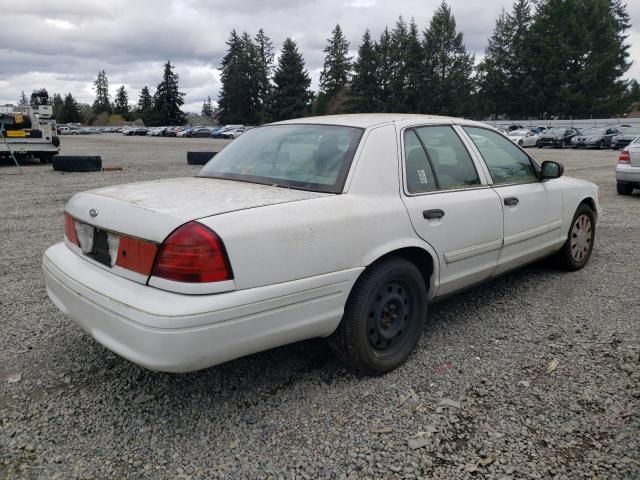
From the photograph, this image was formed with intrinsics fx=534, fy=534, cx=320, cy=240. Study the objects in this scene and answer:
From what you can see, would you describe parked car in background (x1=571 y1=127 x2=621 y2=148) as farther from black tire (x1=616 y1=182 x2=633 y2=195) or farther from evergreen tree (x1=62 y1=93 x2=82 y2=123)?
evergreen tree (x1=62 y1=93 x2=82 y2=123)

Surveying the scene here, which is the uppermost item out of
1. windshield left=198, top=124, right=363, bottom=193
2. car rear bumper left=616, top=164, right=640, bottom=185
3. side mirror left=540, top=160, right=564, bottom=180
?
windshield left=198, top=124, right=363, bottom=193

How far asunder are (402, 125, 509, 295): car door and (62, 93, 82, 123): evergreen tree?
130 metres

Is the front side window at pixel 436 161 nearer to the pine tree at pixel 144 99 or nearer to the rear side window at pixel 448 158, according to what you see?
the rear side window at pixel 448 158

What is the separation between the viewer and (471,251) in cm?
358

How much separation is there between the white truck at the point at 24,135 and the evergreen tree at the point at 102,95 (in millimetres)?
131157

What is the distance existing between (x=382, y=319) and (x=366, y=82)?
76.9 metres

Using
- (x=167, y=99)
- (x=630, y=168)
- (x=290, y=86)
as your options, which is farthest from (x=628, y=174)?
(x=167, y=99)

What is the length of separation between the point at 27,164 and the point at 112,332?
17203 mm

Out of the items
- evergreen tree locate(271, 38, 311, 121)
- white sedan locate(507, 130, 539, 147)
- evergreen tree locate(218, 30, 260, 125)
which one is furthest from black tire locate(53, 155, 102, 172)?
evergreen tree locate(218, 30, 260, 125)

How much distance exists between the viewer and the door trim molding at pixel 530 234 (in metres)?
3.95

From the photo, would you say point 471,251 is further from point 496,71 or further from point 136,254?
point 496,71

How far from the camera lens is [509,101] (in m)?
68.4

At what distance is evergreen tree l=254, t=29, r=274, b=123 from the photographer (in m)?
87.5

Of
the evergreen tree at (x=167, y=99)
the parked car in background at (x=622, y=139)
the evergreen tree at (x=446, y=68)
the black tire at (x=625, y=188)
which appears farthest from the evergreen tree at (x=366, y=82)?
the black tire at (x=625, y=188)
